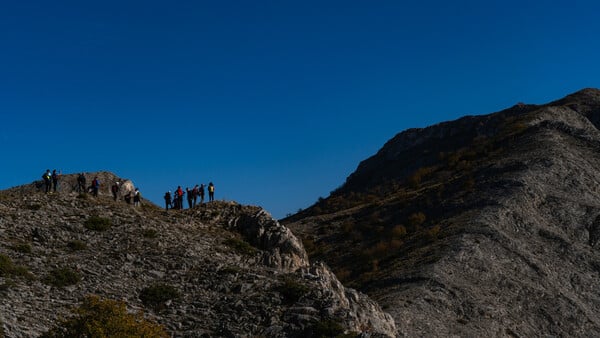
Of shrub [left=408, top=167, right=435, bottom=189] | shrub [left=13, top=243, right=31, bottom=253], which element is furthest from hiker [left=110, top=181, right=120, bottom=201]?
shrub [left=408, top=167, right=435, bottom=189]

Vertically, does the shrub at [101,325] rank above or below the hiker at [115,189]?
below

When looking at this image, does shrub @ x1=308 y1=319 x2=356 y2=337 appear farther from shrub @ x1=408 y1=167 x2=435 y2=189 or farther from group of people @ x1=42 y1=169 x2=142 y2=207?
shrub @ x1=408 y1=167 x2=435 y2=189

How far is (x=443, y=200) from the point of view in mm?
71188

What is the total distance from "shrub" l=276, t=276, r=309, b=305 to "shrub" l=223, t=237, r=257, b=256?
714 centimetres

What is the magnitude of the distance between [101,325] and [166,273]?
12.6 metres

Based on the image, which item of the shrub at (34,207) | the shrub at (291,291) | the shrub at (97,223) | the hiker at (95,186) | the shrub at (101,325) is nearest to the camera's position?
the shrub at (101,325)

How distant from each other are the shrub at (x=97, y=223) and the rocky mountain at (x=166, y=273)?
0.08 metres

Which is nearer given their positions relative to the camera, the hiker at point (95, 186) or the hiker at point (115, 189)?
the hiker at point (95, 186)

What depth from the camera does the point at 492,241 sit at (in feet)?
186

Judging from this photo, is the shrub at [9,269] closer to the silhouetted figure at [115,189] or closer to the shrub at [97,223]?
the shrub at [97,223]

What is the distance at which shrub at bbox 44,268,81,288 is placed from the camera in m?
30.5

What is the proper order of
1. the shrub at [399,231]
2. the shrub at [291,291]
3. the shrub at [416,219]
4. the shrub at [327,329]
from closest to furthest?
the shrub at [327,329] → the shrub at [291,291] → the shrub at [399,231] → the shrub at [416,219]

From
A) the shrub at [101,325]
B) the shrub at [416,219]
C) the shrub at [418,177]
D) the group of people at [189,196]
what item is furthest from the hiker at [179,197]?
the shrub at [418,177]

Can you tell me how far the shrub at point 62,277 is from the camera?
30531 mm
